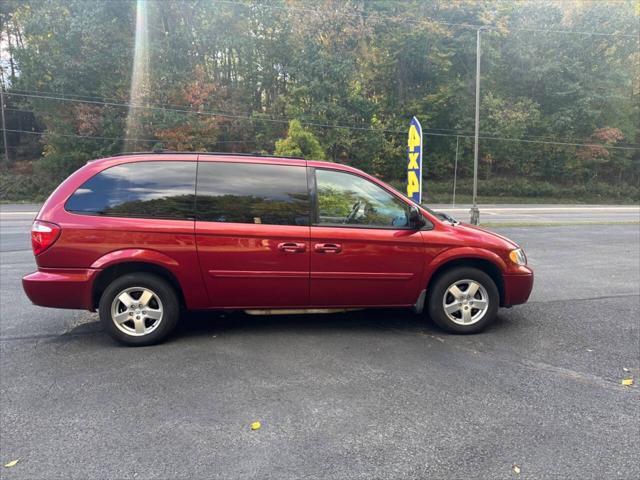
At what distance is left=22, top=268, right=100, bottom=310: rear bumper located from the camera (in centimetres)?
413

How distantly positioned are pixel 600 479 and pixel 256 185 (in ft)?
11.3

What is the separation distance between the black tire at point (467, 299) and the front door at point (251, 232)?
1348mm

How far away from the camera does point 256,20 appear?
32.8 metres

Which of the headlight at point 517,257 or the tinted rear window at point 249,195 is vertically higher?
the tinted rear window at point 249,195

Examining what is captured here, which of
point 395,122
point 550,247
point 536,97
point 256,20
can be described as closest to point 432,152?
point 395,122

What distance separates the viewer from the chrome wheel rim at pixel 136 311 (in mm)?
4219

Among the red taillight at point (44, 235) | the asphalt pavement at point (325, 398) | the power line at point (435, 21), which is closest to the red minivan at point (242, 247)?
the red taillight at point (44, 235)

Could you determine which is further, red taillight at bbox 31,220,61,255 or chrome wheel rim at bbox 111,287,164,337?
chrome wheel rim at bbox 111,287,164,337

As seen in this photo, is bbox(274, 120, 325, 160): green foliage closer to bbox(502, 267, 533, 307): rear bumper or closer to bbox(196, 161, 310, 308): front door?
bbox(196, 161, 310, 308): front door

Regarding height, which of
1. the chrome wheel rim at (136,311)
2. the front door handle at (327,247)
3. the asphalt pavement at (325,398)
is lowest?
the asphalt pavement at (325,398)

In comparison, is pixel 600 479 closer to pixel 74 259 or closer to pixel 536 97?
pixel 74 259

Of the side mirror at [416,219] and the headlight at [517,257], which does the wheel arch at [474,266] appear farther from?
the side mirror at [416,219]

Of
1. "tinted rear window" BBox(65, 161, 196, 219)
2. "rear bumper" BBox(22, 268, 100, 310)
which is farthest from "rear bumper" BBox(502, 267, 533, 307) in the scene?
"rear bumper" BBox(22, 268, 100, 310)

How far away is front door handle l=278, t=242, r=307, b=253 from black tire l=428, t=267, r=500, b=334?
4.73 feet
